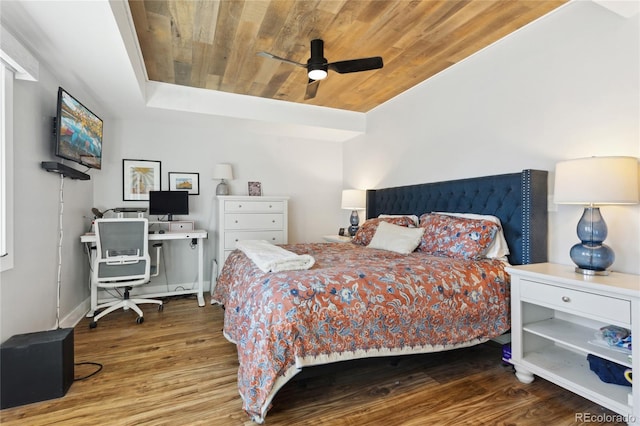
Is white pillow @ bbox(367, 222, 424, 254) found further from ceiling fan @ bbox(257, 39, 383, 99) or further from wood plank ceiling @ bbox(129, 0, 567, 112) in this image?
wood plank ceiling @ bbox(129, 0, 567, 112)

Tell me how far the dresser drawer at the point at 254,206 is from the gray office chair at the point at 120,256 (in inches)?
41.5

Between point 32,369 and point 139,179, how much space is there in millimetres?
2660

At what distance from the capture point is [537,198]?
7.54 feet

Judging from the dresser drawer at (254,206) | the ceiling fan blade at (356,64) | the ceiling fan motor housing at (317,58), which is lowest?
the dresser drawer at (254,206)

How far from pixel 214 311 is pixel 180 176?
1.88 metres

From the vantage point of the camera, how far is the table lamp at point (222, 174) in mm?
4156

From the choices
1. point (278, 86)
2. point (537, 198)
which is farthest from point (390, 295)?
point (278, 86)

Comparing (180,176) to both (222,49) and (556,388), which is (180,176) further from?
(556,388)

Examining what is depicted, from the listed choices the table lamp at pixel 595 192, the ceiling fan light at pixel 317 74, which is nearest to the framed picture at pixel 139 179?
the ceiling fan light at pixel 317 74

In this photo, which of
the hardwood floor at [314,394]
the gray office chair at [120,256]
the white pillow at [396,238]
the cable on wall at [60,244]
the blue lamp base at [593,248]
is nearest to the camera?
the hardwood floor at [314,394]

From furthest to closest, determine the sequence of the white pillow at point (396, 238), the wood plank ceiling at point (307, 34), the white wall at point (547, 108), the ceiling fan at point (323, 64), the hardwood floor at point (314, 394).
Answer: the white pillow at point (396, 238)
the ceiling fan at point (323, 64)
the wood plank ceiling at point (307, 34)
the white wall at point (547, 108)
the hardwood floor at point (314, 394)

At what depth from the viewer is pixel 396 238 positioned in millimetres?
2951

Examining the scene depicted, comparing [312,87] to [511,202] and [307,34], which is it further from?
[511,202]

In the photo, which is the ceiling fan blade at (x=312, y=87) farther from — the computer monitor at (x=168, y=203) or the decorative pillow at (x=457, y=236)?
the computer monitor at (x=168, y=203)
